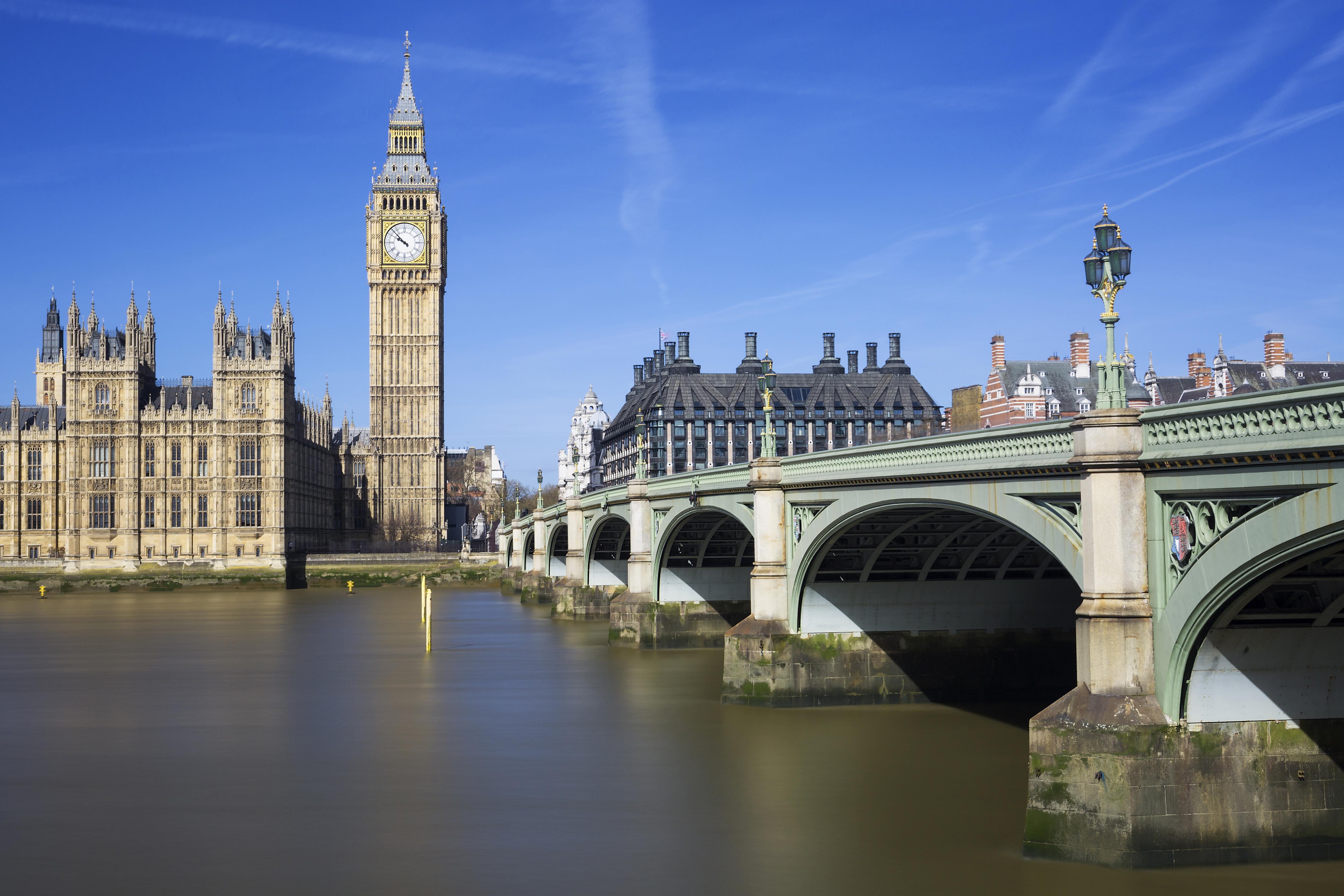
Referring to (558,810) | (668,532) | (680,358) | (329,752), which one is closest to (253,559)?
(680,358)

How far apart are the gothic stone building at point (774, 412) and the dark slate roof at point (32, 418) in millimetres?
52180

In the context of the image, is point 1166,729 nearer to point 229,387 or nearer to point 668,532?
point 668,532

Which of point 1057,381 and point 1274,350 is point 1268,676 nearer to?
point 1274,350

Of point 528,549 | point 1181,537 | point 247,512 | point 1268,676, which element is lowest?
point 1268,676

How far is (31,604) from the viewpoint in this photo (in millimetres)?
93125

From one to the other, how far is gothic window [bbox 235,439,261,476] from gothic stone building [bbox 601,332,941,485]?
3859 cm

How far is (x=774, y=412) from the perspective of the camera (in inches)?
5664

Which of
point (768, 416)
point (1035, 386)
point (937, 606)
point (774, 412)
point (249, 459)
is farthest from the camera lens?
point (774, 412)

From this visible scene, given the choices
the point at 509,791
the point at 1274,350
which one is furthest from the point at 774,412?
the point at 509,791

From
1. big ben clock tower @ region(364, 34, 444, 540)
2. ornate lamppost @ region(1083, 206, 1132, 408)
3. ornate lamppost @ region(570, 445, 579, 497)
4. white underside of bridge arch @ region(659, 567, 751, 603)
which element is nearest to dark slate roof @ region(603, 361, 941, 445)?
big ben clock tower @ region(364, 34, 444, 540)

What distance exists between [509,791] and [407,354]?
127 metres

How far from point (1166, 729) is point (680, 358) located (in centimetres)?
13247

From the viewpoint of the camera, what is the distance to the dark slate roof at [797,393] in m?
143

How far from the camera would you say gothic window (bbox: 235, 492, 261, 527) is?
379 ft
